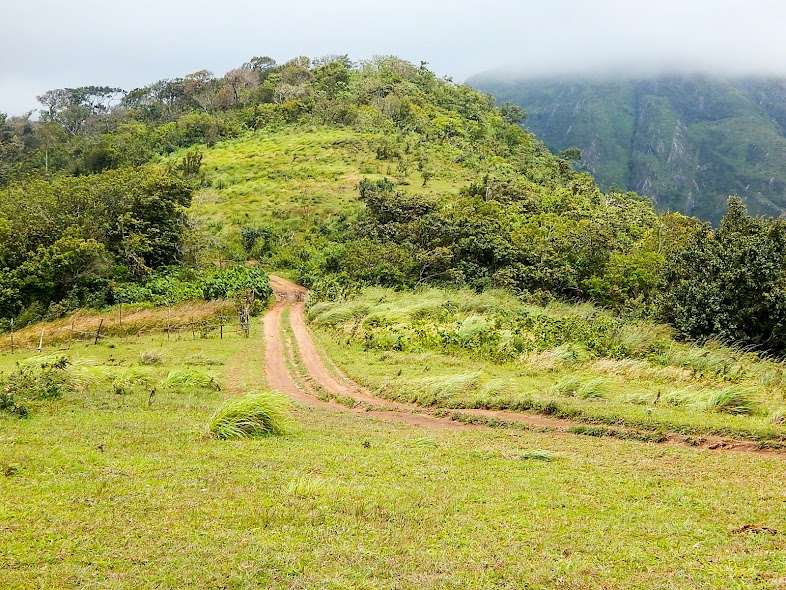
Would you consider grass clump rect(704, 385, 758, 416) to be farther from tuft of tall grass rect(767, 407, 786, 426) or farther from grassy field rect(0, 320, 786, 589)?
grassy field rect(0, 320, 786, 589)

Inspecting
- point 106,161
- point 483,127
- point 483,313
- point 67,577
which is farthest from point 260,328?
point 483,127

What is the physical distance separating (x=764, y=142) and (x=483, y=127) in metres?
92.1

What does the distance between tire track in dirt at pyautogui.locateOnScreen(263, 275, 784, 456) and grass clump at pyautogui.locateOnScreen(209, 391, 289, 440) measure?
142 inches

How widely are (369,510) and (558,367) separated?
1238 centimetres

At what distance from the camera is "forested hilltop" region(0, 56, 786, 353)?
27.0 metres

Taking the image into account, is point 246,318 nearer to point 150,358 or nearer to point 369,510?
point 150,358

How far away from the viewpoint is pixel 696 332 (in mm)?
22766

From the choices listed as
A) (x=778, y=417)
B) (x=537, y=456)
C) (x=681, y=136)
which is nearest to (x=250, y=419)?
(x=537, y=456)

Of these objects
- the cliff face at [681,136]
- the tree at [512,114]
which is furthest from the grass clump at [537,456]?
the cliff face at [681,136]

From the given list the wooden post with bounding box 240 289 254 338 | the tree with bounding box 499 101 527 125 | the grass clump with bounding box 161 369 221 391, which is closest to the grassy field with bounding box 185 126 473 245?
the wooden post with bounding box 240 289 254 338

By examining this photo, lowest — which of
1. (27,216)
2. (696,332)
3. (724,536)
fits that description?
(696,332)

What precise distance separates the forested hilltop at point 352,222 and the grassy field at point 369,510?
16.3m

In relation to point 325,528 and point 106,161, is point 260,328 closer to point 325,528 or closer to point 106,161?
point 325,528

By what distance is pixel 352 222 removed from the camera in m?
49.4
